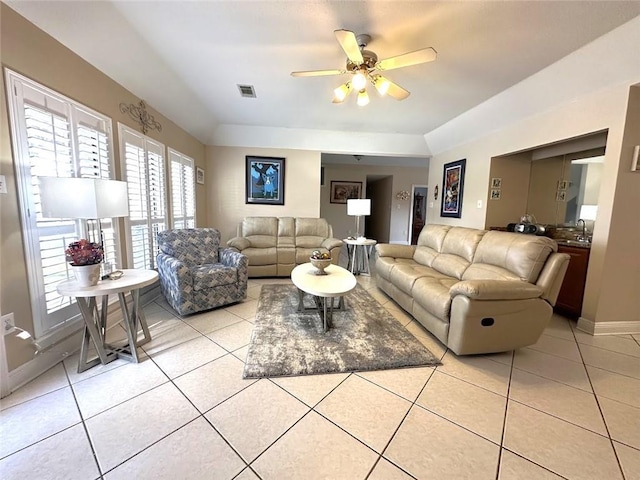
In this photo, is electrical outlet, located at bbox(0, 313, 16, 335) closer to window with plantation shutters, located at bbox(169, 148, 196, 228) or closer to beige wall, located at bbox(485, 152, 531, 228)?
window with plantation shutters, located at bbox(169, 148, 196, 228)

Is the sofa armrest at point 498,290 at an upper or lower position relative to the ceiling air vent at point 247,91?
lower

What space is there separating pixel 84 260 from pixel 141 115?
1966 millimetres

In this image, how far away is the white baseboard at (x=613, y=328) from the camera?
8.27 ft

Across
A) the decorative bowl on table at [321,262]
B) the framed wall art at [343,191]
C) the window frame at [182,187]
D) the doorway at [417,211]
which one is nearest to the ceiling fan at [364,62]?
the decorative bowl on table at [321,262]

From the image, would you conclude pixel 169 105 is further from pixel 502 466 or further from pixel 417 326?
pixel 502 466

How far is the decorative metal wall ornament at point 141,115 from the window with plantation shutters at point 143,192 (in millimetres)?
140

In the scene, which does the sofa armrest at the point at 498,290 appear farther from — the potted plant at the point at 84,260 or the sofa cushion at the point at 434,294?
the potted plant at the point at 84,260

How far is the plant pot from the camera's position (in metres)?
1.70

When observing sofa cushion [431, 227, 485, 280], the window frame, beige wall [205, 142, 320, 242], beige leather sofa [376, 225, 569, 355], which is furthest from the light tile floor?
beige wall [205, 142, 320, 242]

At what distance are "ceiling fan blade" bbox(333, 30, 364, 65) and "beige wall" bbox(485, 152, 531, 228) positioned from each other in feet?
9.46

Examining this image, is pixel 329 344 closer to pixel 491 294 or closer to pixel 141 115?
pixel 491 294

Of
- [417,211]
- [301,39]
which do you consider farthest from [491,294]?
[417,211]

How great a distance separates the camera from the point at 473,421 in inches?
57.2

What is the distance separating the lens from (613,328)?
254cm
